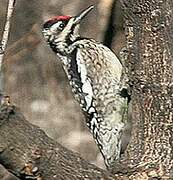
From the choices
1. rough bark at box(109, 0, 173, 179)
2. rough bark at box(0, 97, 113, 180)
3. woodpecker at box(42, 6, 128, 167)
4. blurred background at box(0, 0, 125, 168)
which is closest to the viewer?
rough bark at box(0, 97, 113, 180)

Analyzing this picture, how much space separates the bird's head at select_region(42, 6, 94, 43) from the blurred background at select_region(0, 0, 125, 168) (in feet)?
6.09

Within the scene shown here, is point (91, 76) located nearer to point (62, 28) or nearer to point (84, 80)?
point (84, 80)

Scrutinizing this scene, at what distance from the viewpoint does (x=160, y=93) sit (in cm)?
261

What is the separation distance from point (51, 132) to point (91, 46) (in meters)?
2.01

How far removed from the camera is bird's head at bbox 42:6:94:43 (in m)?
3.68

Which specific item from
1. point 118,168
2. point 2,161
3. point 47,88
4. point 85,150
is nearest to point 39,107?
point 47,88

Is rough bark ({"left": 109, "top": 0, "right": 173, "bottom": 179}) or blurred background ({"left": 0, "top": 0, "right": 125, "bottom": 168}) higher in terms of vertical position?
rough bark ({"left": 109, "top": 0, "right": 173, "bottom": 179})

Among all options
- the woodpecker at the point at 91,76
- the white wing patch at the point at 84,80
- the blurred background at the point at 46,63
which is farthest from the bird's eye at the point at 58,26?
the blurred background at the point at 46,63

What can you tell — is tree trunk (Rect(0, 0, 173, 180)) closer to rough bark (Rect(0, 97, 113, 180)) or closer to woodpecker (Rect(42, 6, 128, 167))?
rough bark (Rect(0, 97, 113, 180))

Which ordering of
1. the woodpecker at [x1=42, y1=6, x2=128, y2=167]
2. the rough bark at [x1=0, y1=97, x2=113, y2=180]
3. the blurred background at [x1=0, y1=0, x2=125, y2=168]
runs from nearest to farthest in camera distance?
the rough bark at [x1=0, y1=97, x2=113, y2=180]
the woodpecker at [x1=42, y1=6, x2=128, y2=167]
the blurred background at [x1=0, y1=0, x2=125, y2=168]

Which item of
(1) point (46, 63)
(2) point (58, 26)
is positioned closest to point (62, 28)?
(2) point (58, 26)

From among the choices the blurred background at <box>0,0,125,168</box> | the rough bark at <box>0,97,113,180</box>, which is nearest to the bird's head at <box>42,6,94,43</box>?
the rough bark at <box>0,97,113,180</box>

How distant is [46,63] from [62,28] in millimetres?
1983

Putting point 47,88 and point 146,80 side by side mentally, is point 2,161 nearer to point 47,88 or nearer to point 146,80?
point 146,80
